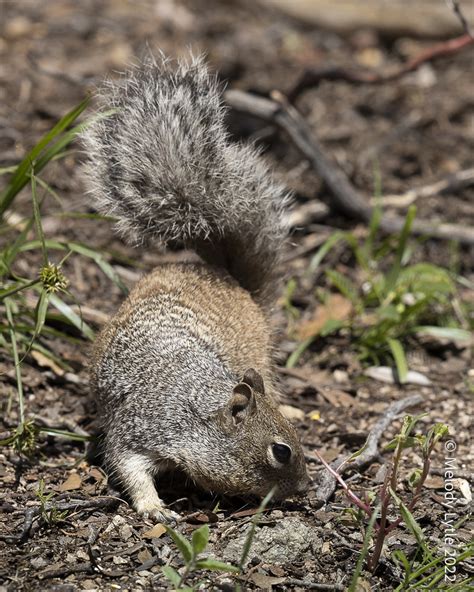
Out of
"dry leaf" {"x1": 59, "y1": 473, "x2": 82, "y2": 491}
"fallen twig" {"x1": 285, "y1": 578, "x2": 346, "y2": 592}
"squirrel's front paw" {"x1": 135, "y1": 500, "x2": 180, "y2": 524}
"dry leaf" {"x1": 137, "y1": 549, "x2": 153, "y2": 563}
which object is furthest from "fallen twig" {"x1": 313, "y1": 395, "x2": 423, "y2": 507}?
"dry leaf" {"x1": 59, "y1": 473, "x2": 82, "y2": 491}

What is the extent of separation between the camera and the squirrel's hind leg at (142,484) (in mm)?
4109

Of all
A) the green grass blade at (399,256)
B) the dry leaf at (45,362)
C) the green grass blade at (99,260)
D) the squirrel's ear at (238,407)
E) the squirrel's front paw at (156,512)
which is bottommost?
the squirrel's front paw at (156,512)

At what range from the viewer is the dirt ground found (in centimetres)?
378

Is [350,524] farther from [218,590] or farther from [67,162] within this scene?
[67,162]

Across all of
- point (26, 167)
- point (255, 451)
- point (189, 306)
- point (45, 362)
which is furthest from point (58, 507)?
point (26, 167)

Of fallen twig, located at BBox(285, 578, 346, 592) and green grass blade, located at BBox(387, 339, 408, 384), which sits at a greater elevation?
green grass blade, located at BBox(387, 339, 408, 384)

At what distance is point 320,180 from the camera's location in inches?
286

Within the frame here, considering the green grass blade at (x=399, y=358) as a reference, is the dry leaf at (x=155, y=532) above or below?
below

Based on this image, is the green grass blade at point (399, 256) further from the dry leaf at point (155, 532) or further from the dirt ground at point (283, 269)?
the dry leaf at point (155, 532)

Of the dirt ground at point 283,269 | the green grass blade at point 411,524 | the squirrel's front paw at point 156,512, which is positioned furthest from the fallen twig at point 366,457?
the squirrel's front paw at point 156,512

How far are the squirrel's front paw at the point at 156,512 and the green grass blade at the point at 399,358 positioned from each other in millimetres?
2044

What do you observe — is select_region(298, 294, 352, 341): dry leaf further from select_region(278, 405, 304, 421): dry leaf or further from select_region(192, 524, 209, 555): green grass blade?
select_region(192, 524, 209, 555): green grass blade

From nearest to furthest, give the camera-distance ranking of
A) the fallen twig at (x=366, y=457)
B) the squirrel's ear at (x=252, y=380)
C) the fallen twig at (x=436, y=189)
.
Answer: the squirrel's ear at (x=252, y=380) → the fallen twig at (x=366, y=457) → the fallen twig at (x=436, y=189)

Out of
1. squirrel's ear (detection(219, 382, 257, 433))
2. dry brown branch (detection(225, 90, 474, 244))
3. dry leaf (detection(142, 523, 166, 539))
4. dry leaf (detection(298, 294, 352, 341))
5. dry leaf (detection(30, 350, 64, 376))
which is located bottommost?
dry leaf (detection(142, 523, 166, 539))
